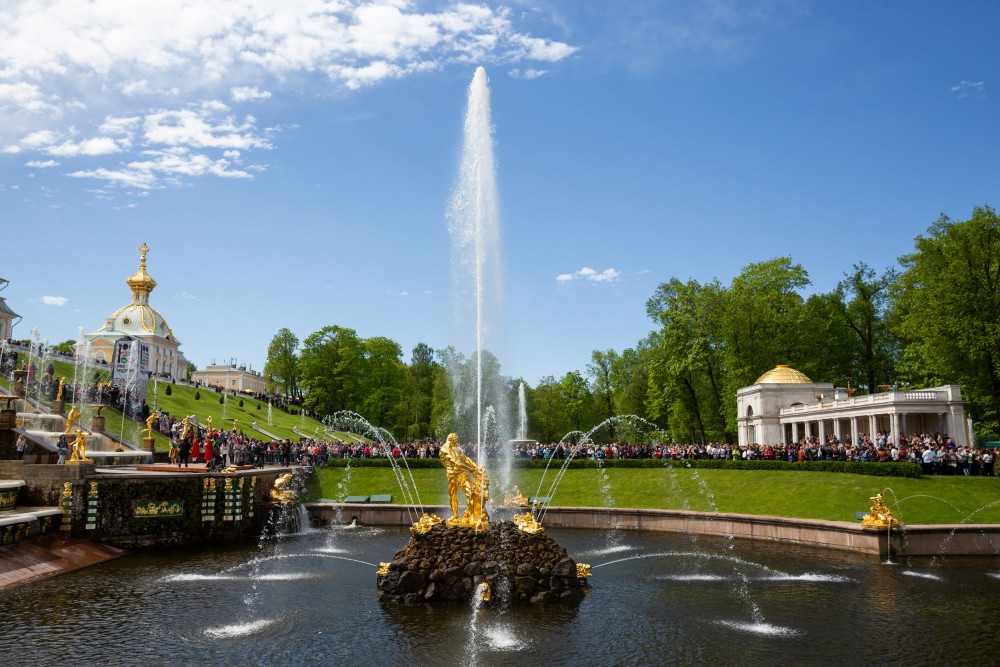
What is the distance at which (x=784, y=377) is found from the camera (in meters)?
49.9

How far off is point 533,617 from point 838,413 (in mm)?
37346

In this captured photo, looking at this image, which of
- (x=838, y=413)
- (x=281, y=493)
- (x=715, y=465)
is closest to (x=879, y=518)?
(x=715, y=465)

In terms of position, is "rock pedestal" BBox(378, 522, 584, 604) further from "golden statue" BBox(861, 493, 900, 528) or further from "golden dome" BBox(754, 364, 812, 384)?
"golden dome" BBox(754, 364, 812, 384)

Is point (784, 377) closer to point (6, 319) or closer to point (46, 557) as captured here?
point (46, 557)

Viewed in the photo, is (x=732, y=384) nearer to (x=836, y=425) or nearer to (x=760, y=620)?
(x=836, y=425)

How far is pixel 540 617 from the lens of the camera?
47.3 ft

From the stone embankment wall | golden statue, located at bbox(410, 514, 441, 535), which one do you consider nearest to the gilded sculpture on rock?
the stone embankment wall

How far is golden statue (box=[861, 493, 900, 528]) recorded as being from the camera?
68.4ft

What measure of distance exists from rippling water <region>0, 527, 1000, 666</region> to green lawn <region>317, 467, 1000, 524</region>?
6289 mm

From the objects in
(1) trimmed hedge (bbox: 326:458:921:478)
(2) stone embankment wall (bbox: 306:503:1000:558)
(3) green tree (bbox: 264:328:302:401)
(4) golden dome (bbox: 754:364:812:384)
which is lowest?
(2) stone embankment wall (bbox: 306:503:1000:558)

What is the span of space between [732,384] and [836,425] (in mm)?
8626

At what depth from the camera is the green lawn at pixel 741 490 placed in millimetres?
25891

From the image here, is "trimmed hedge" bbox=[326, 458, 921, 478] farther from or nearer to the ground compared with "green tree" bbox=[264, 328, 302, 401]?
nearer to the ground

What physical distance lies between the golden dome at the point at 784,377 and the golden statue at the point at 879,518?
97.0 ft
